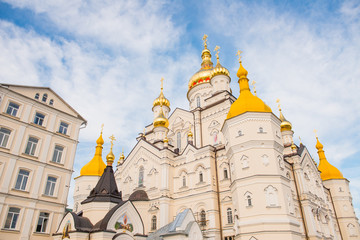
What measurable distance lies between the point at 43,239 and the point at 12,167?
426 centimetres

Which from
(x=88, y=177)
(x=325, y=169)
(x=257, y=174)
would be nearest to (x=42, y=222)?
(x=257, y=174)

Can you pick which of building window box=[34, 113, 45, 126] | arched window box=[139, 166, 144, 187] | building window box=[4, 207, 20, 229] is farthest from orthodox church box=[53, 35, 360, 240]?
building window box=[34, 113, 45, 126]

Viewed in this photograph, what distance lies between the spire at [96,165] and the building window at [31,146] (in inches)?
559

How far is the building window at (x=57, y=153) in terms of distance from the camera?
55.2 feet

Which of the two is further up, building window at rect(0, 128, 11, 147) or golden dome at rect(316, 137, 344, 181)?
golden dome at rect(316, 137, 344, 181)

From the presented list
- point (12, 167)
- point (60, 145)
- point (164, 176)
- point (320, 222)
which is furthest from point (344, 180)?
point (12, 167)

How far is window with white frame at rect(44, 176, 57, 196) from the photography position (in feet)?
52.0

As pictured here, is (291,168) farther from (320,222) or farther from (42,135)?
(42,135)

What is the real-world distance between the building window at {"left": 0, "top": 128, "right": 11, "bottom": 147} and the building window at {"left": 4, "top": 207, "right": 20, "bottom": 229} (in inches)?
138

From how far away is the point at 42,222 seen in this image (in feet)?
49.5

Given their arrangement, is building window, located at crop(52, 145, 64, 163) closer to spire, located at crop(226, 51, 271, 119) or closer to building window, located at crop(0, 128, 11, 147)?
building window, located at crop(0, 128, 11, 147)

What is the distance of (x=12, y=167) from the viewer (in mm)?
14625

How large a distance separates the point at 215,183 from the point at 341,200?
61.0 feet

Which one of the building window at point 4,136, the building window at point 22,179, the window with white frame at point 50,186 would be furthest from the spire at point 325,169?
the building window at point 4,136
